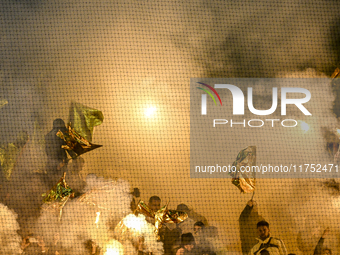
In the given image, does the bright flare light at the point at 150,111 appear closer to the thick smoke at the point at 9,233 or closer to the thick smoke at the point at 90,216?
the thick smoke at the point at 90,216

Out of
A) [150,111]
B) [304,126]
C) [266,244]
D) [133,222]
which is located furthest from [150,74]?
[266,244]

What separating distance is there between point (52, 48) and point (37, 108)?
0.79 meters

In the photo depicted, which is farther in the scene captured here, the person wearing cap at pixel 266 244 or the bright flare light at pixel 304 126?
the bright flare light at pixel 304 126

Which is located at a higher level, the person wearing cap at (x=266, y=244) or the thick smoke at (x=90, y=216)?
the thick smoke at (x=90, y=216)

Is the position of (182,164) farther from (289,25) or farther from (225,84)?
(289,25)

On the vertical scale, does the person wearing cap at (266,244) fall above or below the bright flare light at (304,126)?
below

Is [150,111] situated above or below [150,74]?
below

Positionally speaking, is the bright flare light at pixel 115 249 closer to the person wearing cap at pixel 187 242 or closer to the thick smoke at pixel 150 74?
the thick smoke at pixel 150 74

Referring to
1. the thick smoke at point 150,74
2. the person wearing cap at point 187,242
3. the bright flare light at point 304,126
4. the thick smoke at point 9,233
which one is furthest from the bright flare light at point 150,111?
the thick smoke at point 9,233

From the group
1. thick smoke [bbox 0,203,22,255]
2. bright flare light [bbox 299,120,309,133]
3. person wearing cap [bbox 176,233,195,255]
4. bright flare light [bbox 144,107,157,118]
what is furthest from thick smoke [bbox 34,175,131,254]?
bright flare light [bbox 299,120,309,133]

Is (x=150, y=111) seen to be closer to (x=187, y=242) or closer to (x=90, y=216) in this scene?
(x=90, y=216)

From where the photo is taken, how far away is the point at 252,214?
3.60 meters

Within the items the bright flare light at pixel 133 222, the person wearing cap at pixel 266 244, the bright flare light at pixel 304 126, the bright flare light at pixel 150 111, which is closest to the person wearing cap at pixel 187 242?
the bright flare light at pixel 133 222

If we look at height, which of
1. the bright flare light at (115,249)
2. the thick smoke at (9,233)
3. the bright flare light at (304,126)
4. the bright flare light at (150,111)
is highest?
the bright flare light at (150,111)
